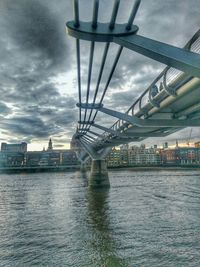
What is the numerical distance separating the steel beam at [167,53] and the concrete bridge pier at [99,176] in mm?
38754

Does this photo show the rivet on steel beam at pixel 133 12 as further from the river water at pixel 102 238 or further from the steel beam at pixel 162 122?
the steel beam at pixel 162 122

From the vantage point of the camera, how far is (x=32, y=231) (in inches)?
594

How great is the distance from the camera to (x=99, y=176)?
4606cm

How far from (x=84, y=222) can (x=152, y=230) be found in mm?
4985

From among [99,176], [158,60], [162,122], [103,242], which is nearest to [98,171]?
[99,176]

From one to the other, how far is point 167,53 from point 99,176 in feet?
133

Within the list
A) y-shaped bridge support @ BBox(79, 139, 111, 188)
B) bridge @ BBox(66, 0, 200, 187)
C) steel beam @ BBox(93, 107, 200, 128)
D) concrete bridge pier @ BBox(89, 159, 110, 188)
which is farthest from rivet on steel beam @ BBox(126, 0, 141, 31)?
y-shaped bridge support @ BBox(79, 139, 111, 188)

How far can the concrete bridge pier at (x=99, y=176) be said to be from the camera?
1766 inches

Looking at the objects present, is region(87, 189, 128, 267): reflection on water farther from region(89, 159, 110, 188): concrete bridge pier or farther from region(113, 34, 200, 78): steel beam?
region(89, 159, 110, 188): concrete bridge pier

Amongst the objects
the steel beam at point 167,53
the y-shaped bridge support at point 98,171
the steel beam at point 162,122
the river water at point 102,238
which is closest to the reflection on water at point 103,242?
the river water at point 102,238

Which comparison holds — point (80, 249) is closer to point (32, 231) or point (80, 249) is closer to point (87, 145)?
point (32, 231)

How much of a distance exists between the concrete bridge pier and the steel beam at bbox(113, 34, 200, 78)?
1526 inches

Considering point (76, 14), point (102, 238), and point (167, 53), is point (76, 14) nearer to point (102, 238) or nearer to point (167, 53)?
point (167, 53)

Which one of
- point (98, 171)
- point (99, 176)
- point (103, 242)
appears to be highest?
point (98, 171)
